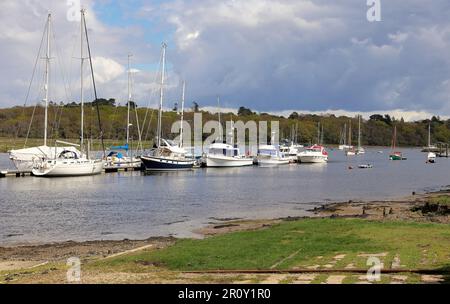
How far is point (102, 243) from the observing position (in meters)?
28.5

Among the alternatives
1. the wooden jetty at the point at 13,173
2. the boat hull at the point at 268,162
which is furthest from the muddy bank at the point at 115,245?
the boat hull at the point at 268,162

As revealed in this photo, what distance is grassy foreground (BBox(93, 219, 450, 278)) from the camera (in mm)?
17234

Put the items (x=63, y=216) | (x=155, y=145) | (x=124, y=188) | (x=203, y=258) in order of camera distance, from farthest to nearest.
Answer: (x=155, y=145) < (x=124, y=188) < (x=63, y=216) < (x=203, y=258)

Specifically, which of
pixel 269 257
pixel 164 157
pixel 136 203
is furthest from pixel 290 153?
pixel 269 257

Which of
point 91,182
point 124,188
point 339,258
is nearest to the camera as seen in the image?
point 339,258

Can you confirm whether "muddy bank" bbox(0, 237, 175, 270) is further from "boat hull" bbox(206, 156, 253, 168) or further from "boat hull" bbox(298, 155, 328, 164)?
"boat hull" bbox(298, 155, 328, 164)

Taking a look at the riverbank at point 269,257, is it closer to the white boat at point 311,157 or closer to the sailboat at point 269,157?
the sailboat at point 269,157

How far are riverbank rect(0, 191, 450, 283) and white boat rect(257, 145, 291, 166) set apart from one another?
10473 centimetres

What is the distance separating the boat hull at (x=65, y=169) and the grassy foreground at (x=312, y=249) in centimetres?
5887

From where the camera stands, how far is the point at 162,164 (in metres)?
96.2

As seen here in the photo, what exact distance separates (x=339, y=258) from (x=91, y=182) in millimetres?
59847
